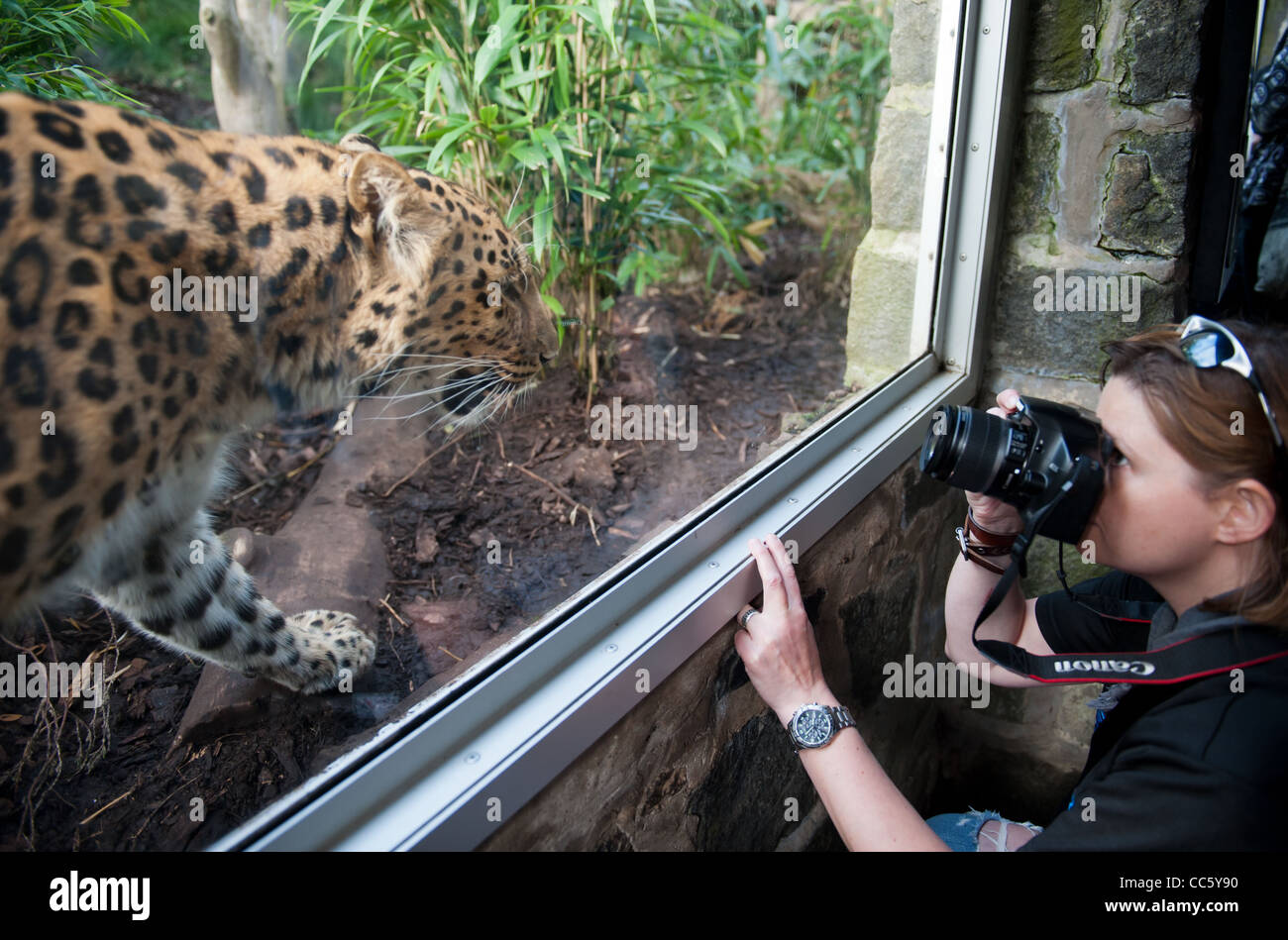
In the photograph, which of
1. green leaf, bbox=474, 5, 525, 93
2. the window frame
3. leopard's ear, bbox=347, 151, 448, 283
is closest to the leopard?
leopard's ear, bbox=347, 151, 448, 283

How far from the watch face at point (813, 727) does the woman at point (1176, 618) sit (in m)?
0.01

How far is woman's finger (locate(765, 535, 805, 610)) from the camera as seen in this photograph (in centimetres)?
149

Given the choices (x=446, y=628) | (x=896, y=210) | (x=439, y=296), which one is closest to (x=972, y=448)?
(x=446, y=628)

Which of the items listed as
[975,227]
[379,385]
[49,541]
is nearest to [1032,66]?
[975,227]

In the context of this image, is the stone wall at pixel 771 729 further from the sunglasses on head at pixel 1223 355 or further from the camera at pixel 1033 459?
the sunglasses on head at pixel 1223 355

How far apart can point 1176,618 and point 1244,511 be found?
0.26 meters

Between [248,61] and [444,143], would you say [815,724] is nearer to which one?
[248,61]

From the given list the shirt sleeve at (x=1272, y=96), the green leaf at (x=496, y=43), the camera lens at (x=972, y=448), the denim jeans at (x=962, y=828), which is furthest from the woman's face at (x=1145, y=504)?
the green leaf at (x=496, y=43)

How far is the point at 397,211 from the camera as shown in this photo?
158 cm

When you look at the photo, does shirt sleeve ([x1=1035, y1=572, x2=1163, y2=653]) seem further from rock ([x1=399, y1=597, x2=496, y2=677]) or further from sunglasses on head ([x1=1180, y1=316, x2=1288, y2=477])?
rock ([x1=399, y1=597, x2=496, y2=677])

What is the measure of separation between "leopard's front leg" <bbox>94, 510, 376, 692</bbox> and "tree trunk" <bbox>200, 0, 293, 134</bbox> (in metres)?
0.66

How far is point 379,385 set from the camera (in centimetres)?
179

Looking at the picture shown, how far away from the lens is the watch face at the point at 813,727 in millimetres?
1365
